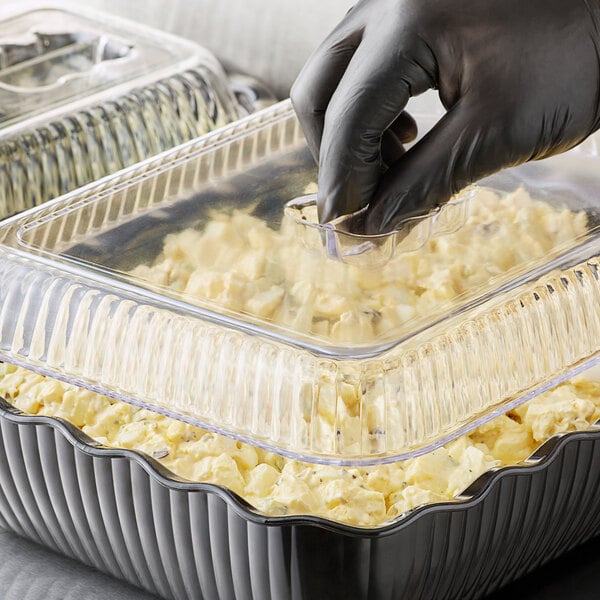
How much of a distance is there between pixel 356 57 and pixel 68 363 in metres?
0.33

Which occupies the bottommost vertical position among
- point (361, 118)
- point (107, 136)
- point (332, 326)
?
point (107, 136)

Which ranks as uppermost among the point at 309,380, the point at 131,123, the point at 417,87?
the point at 417,87

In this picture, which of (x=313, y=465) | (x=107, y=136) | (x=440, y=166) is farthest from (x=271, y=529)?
(x=107, y=136)

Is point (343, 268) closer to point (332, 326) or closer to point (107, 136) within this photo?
point (332, 326)

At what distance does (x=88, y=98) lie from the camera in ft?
5.45

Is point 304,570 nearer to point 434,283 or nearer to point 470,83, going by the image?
point 434,283

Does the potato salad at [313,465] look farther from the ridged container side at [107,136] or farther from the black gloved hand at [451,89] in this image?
the ridged container side at [107,136]

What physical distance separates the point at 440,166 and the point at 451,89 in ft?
0.20

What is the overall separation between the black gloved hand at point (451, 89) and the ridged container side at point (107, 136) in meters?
0.76

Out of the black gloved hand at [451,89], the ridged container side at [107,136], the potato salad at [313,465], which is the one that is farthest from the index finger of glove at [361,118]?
the ridged container side at [107,136]

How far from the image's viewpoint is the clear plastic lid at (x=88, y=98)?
1.58m

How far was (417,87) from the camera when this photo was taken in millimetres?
876

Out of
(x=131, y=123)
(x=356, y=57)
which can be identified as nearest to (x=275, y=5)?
(x=131, y=123)

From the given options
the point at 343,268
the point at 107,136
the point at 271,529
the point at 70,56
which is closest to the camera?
the point at 271,529
